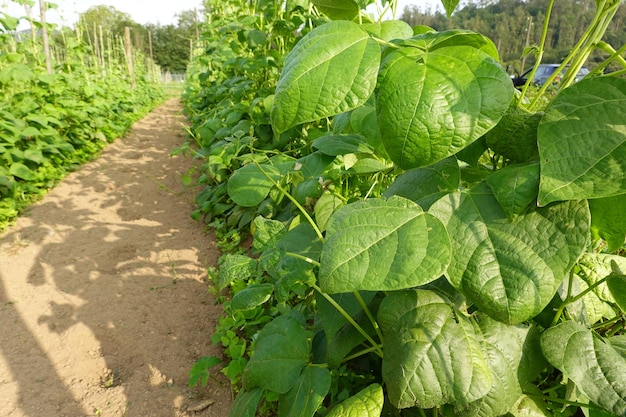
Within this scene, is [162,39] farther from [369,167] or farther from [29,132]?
[369,167]

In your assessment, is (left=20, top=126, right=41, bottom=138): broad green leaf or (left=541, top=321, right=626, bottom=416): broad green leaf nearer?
(left=541, top=321, right=626, bottom=416): broad green leaf

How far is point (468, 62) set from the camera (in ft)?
2.14

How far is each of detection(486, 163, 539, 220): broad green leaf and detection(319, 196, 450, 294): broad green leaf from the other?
0.41 feet

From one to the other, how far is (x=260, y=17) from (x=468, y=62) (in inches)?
127

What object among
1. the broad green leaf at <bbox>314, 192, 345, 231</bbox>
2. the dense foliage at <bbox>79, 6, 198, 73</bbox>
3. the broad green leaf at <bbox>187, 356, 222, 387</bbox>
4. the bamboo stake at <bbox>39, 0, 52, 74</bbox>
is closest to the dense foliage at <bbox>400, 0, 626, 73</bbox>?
the broad green leaf at <bbox>314, 192, 345, 231</bbox>

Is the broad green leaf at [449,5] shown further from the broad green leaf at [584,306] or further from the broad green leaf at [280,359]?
the broad green leaf at [280,359]

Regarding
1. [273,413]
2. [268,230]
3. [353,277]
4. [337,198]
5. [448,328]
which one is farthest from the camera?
[273,413]

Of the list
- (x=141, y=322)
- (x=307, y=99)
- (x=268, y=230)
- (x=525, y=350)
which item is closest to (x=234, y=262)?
(x=268, y=230)

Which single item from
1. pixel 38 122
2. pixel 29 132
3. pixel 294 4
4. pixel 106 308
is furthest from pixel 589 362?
pixel 38 122

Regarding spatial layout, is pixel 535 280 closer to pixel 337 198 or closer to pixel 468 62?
pixel 468 62

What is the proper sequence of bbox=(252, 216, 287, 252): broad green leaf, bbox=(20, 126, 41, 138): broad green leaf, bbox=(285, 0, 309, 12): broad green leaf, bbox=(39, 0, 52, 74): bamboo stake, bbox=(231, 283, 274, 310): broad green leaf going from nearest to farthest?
1. bbox=(231, 283, 274, 310): broad green leaf
2. bbox=(252, 216, 287, 252): broad green leaf
3. bbox=(285, 0, 309, 12): broad green leaf
4. bbox=(20, 126, 41, 138): broad green leaf
5. bbox=(39, 0, 52, 74): bamboo stake

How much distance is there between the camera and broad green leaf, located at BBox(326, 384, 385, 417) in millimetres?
818

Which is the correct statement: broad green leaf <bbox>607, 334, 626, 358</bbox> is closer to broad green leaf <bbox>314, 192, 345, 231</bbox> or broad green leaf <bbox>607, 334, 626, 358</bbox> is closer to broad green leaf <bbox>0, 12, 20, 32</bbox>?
broad green leaf <bbox>314, 192, 345, 231</bbox>

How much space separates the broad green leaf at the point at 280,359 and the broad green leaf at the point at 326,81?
678mm
